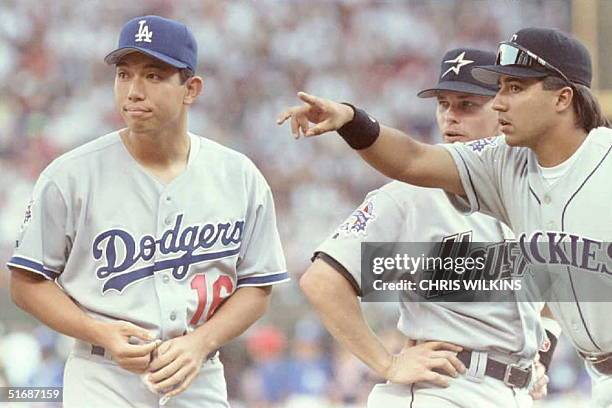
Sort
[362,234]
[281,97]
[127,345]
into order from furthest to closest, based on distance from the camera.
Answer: [281,97]
[362,234]
[127,345]

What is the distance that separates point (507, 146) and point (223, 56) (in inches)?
68.5

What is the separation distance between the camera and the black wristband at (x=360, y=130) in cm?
165

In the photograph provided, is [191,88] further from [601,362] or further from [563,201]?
[601,362]

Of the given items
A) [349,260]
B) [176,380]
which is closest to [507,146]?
[349,260]

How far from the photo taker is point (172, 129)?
180 centimetres

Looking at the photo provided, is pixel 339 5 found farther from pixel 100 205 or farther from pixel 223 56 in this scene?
pixel 100 205

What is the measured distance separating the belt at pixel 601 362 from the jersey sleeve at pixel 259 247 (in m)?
0.57

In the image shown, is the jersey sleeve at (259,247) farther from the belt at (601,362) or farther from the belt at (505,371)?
the belt at (601,362)

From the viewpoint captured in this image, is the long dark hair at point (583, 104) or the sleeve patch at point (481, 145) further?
the sleeve patch at point (481, 145)

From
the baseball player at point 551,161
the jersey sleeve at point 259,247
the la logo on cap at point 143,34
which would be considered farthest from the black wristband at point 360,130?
the la logo on cap at point 143,34

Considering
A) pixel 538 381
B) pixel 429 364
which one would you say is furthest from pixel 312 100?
pixel 538 381

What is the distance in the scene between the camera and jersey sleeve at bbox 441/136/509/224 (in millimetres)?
1772

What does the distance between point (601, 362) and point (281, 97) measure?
1749 mm

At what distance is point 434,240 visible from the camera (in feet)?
6.21
